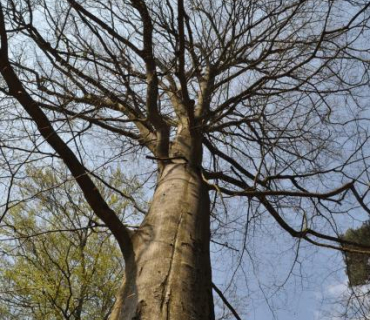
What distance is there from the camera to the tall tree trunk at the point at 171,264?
1252 mm

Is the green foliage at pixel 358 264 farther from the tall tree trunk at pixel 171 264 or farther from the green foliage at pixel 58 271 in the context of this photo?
the green foliage at pixel 58 271

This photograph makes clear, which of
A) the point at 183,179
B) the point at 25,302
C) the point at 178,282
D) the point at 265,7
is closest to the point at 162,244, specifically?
the point at 178,282

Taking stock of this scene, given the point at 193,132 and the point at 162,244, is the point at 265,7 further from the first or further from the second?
the point at 162,244

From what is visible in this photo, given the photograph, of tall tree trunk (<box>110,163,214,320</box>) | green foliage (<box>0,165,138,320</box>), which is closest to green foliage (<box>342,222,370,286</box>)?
tall tree trunk (<box>110,163,214,320</box>)

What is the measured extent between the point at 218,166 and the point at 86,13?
2.14 m

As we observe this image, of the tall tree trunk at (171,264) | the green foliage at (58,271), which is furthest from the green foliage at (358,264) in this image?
the green foliage at (58,271)

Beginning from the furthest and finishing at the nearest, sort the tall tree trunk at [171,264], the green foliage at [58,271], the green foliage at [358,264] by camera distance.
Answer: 1. the green foliage at [58,271]
2. the green foliage at [358,264]
3. the tall tree trunk at [171,264]

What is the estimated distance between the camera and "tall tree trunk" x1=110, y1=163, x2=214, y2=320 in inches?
49.3

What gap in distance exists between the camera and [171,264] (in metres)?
1.42

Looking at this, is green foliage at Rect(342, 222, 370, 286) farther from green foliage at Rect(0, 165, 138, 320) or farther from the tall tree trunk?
green foliage at Rect(0, 165, 138, 320)

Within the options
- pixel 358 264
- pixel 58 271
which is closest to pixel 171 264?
pixel 358 264

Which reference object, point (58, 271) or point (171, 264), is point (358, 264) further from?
point (58, 271)

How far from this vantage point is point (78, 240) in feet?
18.5

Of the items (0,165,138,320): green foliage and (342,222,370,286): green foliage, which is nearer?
(342,222,370,286): green foliage
